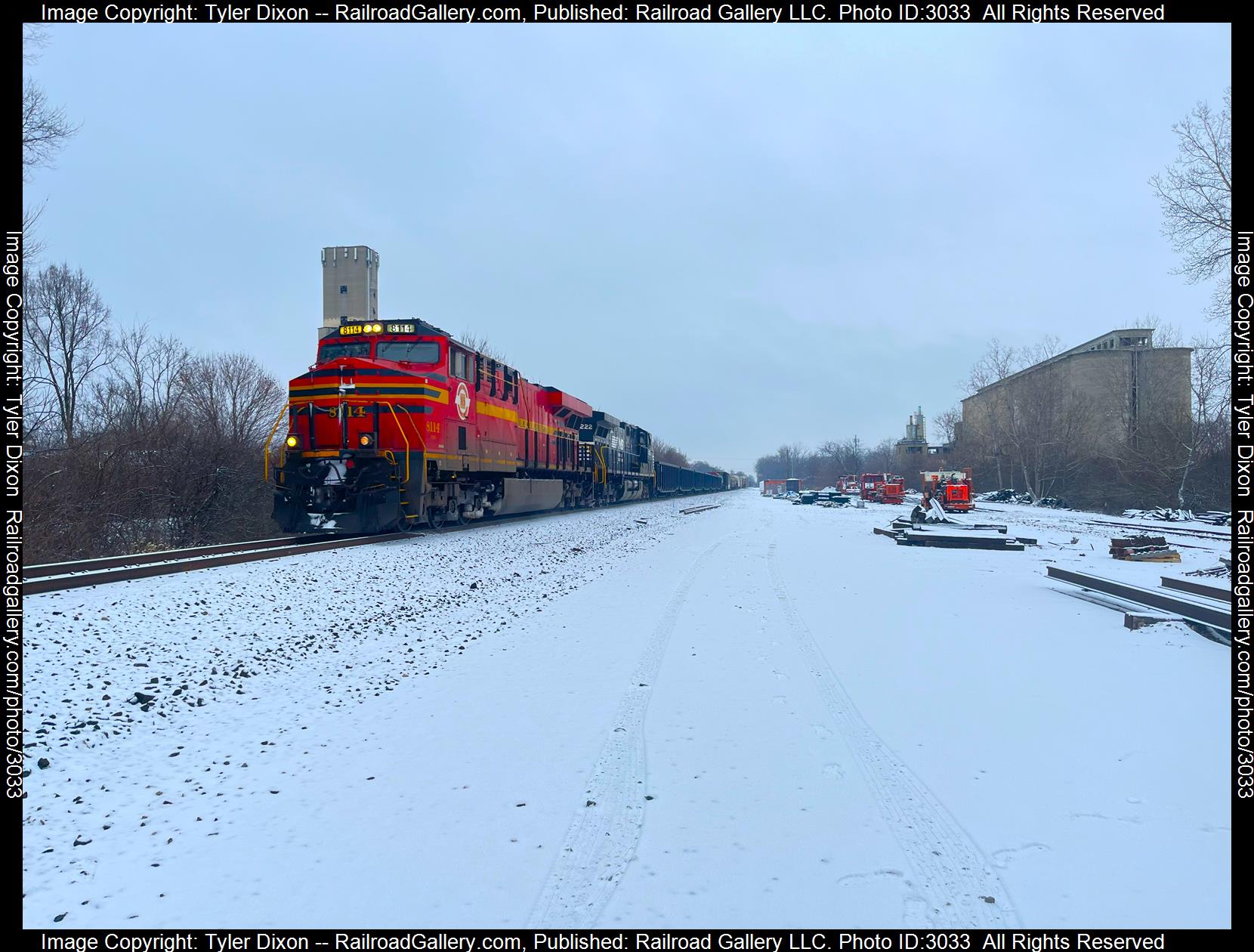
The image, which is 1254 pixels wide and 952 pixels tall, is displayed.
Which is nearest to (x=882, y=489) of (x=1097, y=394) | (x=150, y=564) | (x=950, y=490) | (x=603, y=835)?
(x=950, y=490)

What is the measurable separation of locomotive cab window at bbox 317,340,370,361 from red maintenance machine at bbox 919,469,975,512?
71.7 ft

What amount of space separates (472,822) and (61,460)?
14.5m

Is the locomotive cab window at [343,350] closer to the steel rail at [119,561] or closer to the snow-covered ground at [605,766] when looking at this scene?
the steel rail at [119,561]

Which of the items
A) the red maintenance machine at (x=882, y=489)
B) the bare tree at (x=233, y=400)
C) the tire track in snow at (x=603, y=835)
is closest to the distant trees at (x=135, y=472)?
the bare tree at (x=233, y=400)

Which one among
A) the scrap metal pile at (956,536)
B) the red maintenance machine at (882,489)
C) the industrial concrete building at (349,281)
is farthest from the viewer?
the industrial concrete building at (349,281)

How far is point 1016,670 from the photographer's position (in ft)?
17.2

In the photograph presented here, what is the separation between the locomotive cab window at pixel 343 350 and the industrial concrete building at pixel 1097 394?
37492 millimetres

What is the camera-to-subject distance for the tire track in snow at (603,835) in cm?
242

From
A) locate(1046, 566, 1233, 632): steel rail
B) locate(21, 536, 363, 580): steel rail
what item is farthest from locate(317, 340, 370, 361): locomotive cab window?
locate(1046, 566, 1233, 632): steel rail

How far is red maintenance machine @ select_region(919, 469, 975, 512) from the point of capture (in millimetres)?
27609

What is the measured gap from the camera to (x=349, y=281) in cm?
5997

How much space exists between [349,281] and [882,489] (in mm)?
47503

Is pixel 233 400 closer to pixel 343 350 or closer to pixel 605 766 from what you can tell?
pixel 343 350
